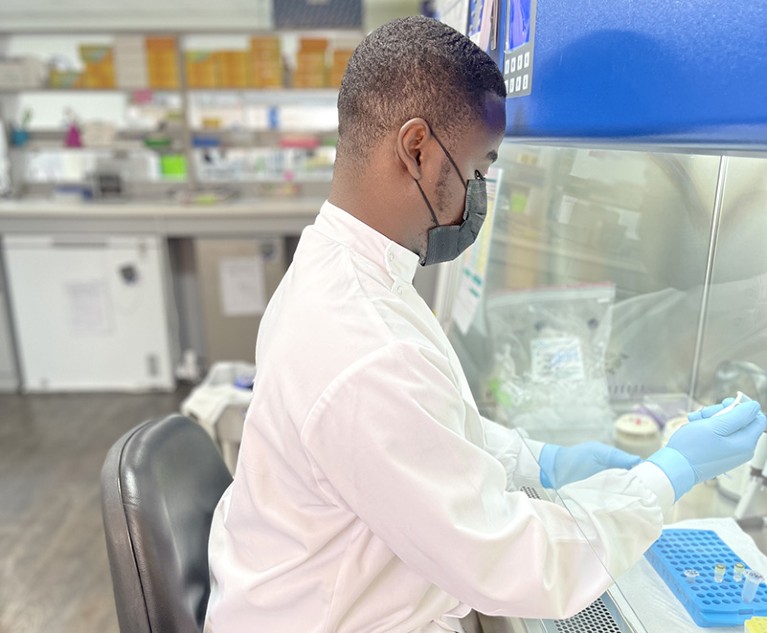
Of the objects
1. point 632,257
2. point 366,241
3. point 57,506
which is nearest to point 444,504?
point 366,241

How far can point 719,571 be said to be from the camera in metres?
0.90


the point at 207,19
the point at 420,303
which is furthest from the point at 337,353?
the point at 207,19

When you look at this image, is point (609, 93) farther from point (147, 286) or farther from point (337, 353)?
point (147, 286)

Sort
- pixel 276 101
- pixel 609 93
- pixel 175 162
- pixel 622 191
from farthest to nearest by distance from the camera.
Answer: pixel 276 101
pixel 175 162
pixel 622 191
pixel 609 93

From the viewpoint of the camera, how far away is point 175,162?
4148mm

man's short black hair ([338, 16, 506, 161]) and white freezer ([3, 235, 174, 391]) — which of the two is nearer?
man's short black hair ([338, 16, 506, 161])

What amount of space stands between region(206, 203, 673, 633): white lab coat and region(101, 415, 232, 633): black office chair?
0.07 meters

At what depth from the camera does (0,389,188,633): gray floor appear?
2025 millimetres

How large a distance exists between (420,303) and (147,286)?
9.90ft

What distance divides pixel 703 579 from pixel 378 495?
0.52 metres

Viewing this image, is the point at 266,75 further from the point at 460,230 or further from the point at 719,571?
the point at 719,571

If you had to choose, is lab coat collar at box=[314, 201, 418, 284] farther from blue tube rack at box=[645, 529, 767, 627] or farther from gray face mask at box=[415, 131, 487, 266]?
blue tube rack at box=[645, 529, 767, 627]

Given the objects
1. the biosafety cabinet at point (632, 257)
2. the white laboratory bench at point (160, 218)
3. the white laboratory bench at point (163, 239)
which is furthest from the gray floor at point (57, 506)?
the biosafety cabinet at point (632, 257)

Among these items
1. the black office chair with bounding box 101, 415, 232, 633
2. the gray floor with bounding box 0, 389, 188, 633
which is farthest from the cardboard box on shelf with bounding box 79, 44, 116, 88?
the black office chair with bounding box 101, 415, 232, 633
